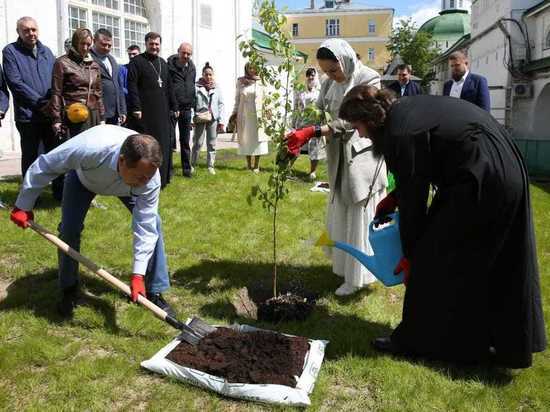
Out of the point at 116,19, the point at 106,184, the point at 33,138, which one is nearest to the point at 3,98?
the point at 33,138

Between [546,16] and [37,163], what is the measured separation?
57.2ft

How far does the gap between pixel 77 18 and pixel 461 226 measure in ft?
42.2

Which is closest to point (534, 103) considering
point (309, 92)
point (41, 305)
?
point (309, 92)

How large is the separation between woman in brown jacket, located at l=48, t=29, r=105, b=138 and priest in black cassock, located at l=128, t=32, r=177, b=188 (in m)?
1.01

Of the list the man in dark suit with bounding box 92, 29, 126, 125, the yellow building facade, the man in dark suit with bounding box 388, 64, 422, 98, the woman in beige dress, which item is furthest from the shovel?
the yellow building facade

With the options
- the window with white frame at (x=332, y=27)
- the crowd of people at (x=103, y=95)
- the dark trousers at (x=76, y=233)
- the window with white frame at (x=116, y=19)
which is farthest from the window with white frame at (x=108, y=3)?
the window with white frame at (x=332, y=27)

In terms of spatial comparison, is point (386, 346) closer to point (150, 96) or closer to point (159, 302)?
point (159, 302)

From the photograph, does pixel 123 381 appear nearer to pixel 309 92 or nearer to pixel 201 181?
pixel 201 181

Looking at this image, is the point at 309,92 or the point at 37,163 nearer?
the point at 37,163

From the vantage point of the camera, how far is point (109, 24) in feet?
48.5

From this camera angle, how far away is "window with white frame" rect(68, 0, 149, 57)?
13516 mm

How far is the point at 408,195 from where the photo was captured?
316 cm

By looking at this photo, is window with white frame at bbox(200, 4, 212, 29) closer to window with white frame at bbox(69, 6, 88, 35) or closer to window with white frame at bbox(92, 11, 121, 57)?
window with white frame at bbox(92, 11, 121, 57)

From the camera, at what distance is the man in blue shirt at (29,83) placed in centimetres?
615
